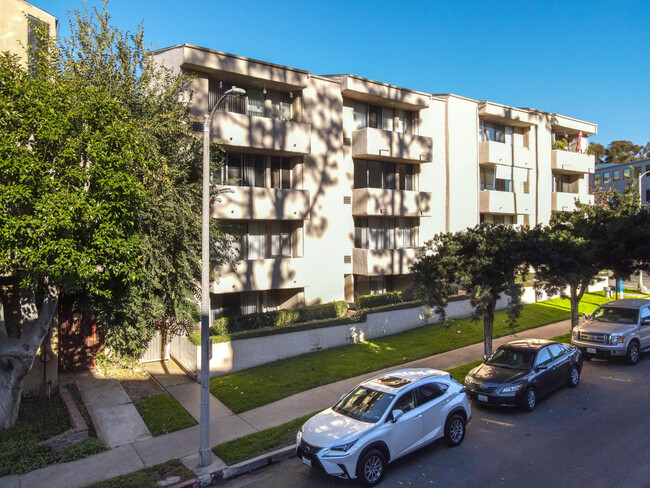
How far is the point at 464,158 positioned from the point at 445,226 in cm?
419

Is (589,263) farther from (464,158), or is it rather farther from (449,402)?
(464,158)

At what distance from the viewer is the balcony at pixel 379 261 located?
21.8 metres

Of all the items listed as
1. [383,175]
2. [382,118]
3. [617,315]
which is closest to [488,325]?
[617,315]

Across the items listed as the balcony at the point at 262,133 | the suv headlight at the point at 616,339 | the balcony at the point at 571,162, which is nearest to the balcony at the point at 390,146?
the balcony at the point at 262,133

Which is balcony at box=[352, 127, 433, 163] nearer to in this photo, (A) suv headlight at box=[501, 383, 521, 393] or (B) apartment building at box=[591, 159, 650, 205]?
(A) suv headlight at box=[501, 383, 521, 393]

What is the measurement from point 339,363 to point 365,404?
627cm

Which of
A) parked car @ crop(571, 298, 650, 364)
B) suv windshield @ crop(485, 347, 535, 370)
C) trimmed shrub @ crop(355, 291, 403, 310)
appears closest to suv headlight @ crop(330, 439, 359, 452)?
suv windshield @ crop(485, 347, 535, 370)

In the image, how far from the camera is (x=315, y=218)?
2105cm

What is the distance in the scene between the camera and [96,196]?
991cm

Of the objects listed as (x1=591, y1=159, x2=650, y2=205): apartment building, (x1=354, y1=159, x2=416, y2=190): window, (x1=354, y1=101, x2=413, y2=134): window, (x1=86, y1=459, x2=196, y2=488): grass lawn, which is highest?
(x1=591, y1=159, x2=650, y2=205): apartment building

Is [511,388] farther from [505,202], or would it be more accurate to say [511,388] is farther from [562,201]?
[562,201]

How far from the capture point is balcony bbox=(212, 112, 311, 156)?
691 inches

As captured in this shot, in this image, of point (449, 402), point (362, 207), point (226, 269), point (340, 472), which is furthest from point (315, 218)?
point (340, 472)

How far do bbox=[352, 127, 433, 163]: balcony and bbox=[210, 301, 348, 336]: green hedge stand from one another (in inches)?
291
